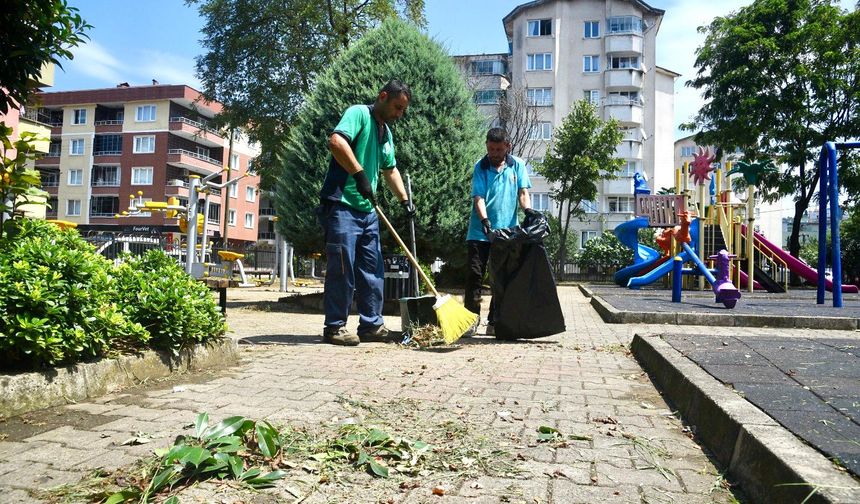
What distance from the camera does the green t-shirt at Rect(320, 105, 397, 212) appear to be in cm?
552

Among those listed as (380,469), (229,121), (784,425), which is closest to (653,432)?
(784,425)

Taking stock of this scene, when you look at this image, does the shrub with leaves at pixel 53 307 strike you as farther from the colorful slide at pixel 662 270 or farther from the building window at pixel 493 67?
the building window at pixel 493 67

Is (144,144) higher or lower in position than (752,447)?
higher

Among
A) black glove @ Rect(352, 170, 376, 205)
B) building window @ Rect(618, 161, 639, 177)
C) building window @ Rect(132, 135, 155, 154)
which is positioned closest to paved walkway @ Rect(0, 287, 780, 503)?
black glove @ Rect(352, 170, 376, 205)

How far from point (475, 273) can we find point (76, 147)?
65.3m

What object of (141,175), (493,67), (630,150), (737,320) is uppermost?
(493,67)

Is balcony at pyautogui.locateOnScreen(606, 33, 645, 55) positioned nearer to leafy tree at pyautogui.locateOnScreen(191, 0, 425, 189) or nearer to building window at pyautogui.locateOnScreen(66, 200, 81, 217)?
leafy tree at pyautogui.locateOnScreen(191, 0, 425, 189)

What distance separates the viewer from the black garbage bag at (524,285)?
5926 mm

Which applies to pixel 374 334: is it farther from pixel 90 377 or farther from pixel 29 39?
pixel 29 39

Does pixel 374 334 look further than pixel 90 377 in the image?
Yes

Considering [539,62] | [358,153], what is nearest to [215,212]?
[539,62]

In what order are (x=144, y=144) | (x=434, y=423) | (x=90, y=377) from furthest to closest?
(x=144, y=144), (x=90, y=377), (x=434, y=423)

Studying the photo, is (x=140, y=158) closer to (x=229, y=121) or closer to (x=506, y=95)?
(x=506, y=95)

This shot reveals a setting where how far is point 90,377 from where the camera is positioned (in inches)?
126
